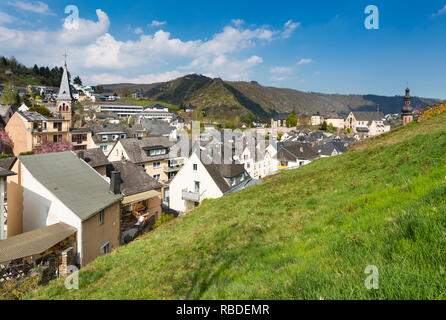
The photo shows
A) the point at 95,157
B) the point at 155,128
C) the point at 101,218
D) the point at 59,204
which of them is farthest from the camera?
the point at 155,128

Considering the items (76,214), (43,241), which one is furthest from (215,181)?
(43,241)

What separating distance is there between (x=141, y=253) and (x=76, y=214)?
6.42 metres

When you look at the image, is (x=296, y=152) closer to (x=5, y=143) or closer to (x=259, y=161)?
(x=259, y=161)

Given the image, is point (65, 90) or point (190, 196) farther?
point (65, 90)

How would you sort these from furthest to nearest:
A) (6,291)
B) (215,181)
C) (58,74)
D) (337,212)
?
(58,74) < (215,181) < (6,291) < (337,212)

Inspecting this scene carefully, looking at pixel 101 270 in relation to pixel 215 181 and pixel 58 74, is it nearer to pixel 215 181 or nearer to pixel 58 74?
pixel 215 181

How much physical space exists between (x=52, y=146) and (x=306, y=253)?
59652mm

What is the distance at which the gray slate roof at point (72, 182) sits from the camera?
15445 mm

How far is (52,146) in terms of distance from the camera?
51312mm

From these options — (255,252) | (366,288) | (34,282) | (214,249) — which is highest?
(366,288)

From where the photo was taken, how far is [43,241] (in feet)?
40.7

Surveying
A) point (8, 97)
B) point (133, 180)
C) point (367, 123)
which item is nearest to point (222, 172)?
point (133, 180)

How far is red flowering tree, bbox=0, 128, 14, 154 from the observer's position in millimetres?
48981
